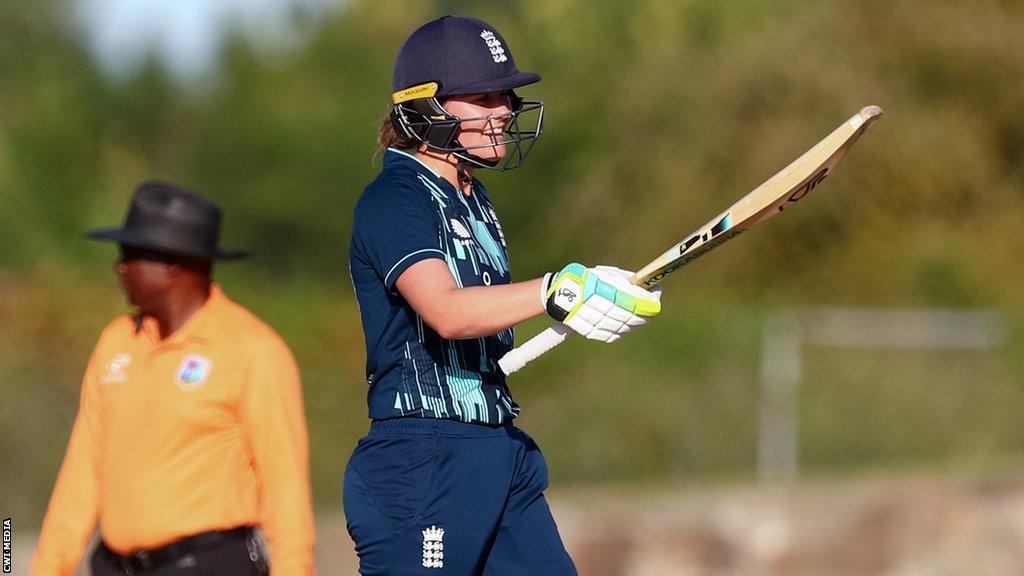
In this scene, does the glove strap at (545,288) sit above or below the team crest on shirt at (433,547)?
above

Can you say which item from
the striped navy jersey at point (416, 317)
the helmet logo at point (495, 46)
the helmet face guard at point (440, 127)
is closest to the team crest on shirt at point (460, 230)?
the striped navy jersey at point (416, 317)

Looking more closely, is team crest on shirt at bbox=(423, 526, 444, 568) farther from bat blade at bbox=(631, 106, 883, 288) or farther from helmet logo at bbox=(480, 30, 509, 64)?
helmet logo at bbox=(480, 30, 509, 64)

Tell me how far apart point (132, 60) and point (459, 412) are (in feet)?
63.8

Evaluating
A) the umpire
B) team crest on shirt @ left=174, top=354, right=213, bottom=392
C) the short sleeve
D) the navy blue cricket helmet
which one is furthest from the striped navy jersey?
team crest on shirt @ left=174, top=354, right=213, bottom=392

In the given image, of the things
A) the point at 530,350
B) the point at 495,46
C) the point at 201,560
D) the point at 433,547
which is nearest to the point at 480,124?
the point at 495,46

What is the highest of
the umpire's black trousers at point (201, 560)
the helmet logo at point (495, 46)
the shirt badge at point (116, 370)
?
the helmet logo at point (495, 46)

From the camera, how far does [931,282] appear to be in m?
15.8

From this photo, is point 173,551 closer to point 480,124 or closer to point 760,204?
point 480,124

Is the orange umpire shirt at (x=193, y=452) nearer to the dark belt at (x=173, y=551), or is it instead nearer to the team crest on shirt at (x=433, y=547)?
the dark belt at (x=173, y=551)

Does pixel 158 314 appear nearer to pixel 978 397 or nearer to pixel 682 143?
pixel 978 397

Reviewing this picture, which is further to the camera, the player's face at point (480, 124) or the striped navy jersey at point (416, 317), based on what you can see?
the player's face at point (480, 124)

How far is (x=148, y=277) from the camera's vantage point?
4.50 m

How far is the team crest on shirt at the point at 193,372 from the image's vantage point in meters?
4.31

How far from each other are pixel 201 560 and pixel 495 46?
1.53 metres
